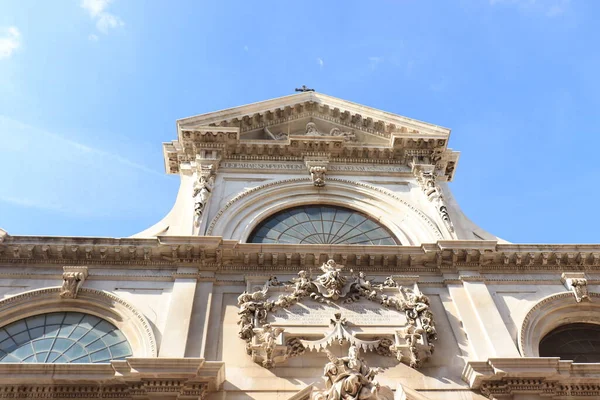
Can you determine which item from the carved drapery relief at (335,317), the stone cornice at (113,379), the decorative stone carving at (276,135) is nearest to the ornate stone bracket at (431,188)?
the carved drapery relief at (335,317)

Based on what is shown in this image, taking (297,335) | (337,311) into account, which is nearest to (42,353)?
(297,335)

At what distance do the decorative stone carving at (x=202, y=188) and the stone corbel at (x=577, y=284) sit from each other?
11.0m

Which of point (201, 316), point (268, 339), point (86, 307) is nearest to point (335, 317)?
point (268, 339)

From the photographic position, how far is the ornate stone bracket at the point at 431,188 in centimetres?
1766

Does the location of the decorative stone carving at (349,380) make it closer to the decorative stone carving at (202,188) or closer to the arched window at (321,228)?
the arched window at (321,228)

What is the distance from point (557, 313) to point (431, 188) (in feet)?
19.4

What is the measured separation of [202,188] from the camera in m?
17.9

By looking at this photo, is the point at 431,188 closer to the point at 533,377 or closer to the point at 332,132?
the point at 332,132

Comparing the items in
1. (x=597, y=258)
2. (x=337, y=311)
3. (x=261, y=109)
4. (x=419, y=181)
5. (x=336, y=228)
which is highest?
(x=261, y=109)

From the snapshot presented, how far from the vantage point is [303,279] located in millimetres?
14523

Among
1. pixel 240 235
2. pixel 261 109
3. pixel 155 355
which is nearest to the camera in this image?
pixel 155 355

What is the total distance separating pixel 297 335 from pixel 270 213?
18.6 feet

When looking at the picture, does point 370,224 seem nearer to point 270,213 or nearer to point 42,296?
point 270,213

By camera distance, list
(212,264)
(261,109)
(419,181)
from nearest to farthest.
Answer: (212,264)
(419,181)
(261,109)
